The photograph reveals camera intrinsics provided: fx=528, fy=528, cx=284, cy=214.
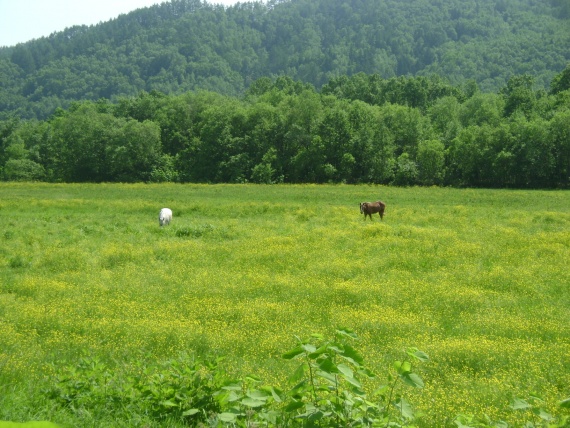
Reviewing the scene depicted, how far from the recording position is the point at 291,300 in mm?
13094

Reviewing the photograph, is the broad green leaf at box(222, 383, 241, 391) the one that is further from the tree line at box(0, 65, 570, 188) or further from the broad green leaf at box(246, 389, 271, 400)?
the tree line at box(0, 65, 570, 188)

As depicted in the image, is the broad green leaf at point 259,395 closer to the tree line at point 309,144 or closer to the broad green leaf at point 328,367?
the broad green leaf at point 328,367

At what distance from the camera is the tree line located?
2557 inches

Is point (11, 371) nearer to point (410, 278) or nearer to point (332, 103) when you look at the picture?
point (410, 278)

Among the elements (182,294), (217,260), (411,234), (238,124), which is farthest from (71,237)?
(238,124)

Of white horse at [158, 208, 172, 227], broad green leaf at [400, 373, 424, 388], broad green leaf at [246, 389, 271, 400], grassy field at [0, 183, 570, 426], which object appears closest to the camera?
broad green leaf at [400, 373, 424, 388]

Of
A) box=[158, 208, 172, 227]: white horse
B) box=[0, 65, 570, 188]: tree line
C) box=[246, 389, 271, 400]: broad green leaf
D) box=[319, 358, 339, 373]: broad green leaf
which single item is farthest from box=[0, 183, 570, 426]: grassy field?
box=[0, 65, 570, 188]: tree line

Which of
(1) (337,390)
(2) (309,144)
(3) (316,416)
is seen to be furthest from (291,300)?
(2) (309,144)

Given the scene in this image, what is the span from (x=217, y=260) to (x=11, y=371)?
1028cm

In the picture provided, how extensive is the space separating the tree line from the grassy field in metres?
42.0

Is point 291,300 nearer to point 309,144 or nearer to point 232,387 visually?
point 232,387

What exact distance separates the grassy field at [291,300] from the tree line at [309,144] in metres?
42.0

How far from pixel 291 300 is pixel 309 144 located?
224 feet

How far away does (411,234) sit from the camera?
74.2 feet
